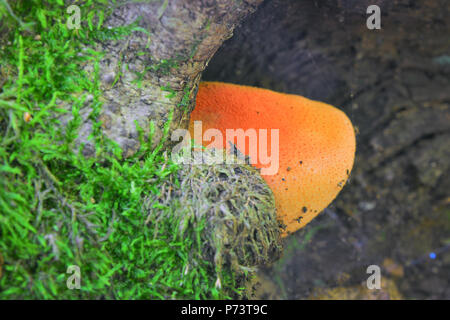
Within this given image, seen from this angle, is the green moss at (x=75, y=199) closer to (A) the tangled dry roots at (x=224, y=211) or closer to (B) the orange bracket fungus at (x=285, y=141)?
(A) the tangled dry roots at (x=224, y=211)

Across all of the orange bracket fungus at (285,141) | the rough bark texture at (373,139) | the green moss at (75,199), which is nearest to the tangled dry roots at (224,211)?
the green moss at (75,199)

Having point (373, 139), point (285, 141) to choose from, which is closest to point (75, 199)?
point (285, 141)

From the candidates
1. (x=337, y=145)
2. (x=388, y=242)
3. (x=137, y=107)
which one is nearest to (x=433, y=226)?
(x=388, y=242)

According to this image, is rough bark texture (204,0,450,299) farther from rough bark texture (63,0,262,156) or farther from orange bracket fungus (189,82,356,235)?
rough bark texture (63,0,262,156)

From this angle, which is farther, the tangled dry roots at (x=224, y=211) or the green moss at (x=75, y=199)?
the tangled dry roots at (x=224, y=211)

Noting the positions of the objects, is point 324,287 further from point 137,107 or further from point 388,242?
point 137,107

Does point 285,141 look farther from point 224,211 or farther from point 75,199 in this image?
point 75,199
